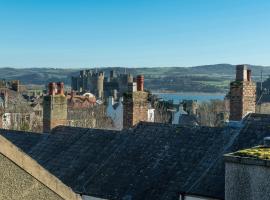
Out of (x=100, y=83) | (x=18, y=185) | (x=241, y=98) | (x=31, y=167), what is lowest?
(x=100, y=83)

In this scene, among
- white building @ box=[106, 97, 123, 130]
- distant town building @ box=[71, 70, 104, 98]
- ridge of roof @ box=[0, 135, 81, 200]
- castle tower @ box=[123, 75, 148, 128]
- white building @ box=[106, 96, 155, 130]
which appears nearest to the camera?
ridge of roof @ box=[0, 135, 81, 200]

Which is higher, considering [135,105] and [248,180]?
[135,105]

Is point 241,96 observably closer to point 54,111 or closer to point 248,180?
point 248,180

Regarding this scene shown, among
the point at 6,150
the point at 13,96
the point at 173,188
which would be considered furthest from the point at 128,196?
the point at 13,96

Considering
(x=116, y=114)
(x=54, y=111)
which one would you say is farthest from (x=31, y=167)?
(x=116, y=114)

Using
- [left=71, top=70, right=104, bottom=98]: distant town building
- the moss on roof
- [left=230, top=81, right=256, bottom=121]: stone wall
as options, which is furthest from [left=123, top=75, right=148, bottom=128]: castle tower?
[left=71, top=70, right=104, bottom=98]: distant town building

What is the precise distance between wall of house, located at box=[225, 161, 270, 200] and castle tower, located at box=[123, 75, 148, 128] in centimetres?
783

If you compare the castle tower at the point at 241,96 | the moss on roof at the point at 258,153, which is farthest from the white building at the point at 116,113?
the moss on roof at the point at 258,153

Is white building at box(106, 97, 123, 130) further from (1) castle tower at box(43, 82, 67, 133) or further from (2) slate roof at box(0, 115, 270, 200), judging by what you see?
(2) slate roof at box(0, 115, 270, 200)

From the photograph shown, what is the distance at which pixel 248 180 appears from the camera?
37.6 ft

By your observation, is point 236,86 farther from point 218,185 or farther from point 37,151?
point 37,151

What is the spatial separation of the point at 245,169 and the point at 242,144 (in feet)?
14.6

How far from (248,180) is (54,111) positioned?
1233 cm

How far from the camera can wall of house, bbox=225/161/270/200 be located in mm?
11188
